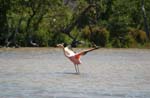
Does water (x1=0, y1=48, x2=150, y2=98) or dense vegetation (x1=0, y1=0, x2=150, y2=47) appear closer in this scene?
water (x1=0, y1=48, x2=150, y2=98)

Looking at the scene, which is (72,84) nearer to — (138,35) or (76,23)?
(138,35)

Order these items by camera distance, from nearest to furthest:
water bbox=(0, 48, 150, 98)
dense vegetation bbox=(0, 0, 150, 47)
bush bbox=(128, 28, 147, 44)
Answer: water bbox=(0, 48, 150, 98) < dense vegetation bbox=(0, 0, 150, 47) < bush bbox=(128, 28, 147, 44)

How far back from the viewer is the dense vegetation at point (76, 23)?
38.8 m

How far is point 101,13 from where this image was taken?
45812 millimetres

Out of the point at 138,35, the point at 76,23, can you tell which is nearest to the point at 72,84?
the point at 138,35

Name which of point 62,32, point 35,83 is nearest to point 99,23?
point 62,32

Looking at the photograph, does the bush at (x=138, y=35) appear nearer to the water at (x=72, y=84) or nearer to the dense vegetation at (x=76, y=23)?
the dense vegetation at (x=76, y=23)

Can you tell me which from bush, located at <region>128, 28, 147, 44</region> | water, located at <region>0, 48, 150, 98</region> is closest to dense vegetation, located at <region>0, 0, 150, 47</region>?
bush, located at <region>128, 28, 147, 44</region>

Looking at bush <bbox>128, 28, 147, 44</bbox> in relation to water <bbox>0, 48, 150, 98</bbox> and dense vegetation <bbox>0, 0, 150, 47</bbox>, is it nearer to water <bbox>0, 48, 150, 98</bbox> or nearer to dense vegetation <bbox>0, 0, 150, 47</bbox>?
dense vegetation <bbox>0, 0, 150, 47</bbox>

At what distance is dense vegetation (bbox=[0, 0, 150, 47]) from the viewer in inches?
1528

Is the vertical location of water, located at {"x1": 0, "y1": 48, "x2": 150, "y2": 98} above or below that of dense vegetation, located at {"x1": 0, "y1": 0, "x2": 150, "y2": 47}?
above

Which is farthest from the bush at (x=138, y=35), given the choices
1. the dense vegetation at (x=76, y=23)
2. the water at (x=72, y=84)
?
the water at (x=72, y=84)

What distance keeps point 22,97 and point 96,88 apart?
2743 millimetres

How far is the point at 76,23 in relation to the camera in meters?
42.9
